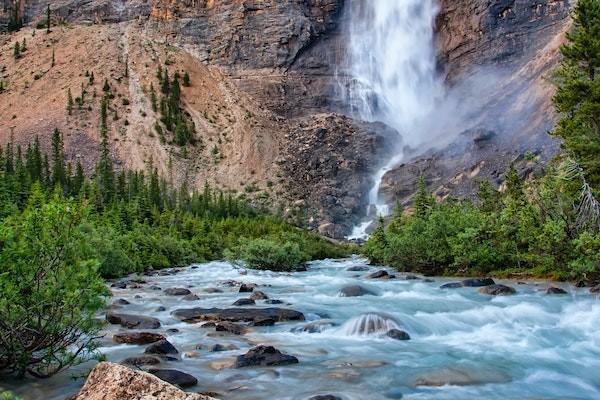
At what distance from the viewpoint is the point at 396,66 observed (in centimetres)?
10331

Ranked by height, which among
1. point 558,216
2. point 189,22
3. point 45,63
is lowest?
point 558,216

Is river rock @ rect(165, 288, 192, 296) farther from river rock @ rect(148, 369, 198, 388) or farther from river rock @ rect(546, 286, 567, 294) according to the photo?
river rock @ rect(546, 286, 567, 294)

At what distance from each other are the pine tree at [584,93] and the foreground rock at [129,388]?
20131mm

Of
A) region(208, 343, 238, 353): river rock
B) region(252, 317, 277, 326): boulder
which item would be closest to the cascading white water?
region(252, 317, 277, 326): boulder

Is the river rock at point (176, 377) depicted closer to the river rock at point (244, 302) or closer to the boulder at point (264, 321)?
the boulder at point (264, 321)

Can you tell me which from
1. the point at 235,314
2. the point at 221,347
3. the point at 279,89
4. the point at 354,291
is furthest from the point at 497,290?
the point at 279,89

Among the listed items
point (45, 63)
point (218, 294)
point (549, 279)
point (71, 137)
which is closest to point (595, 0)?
point (549, 279)

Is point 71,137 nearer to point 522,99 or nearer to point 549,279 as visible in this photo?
point 522,99

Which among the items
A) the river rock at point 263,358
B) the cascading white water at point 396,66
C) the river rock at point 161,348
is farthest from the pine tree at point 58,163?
the river rock at point 263,358

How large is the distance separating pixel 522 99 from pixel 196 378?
75437mm

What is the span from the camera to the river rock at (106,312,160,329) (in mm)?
13906

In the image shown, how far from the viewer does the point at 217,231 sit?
55312 millimetres

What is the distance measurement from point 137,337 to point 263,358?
10.5 ft

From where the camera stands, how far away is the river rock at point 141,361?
9.86 meters
